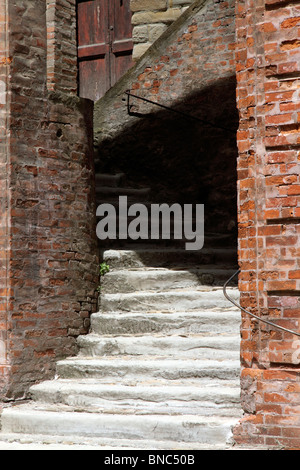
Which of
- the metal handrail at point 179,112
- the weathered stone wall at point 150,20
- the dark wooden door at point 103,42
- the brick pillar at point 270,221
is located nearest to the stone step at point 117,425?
the brick pillar at point 270,221

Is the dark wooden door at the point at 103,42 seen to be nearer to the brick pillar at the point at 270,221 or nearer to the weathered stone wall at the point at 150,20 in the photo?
the weathered stone wall at the point at 150,20

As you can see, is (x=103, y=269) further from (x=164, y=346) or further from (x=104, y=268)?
(x=164, y=346)

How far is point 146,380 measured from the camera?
5699 mm

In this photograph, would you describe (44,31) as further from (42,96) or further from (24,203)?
(24,203)

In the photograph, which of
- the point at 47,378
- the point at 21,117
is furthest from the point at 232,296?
the point at 21,117

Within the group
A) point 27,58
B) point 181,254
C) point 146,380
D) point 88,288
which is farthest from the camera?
point 181,254

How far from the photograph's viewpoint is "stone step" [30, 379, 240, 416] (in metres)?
5.19

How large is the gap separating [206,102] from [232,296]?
3.20m

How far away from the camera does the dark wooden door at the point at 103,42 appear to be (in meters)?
10.9

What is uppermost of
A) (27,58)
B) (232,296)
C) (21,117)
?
(27,58)

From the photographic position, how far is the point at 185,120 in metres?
8.72

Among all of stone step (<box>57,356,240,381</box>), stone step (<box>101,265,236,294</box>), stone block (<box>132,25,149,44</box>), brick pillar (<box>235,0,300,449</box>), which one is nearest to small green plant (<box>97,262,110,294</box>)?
stone step (<box>101,265,236,294</box>)

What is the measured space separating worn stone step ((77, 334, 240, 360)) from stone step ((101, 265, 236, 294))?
0.56 m

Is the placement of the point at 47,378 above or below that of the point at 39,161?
below
